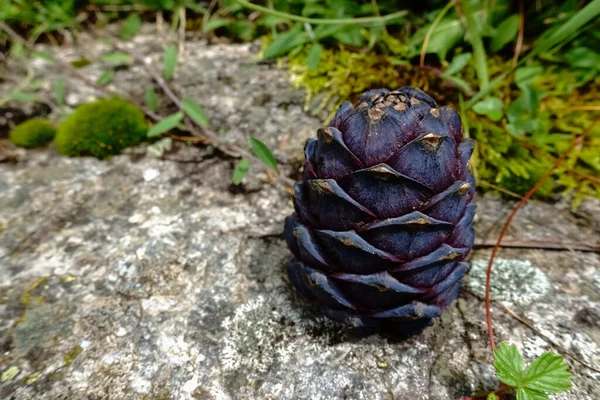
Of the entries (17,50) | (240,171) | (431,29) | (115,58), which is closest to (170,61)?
(115,58)

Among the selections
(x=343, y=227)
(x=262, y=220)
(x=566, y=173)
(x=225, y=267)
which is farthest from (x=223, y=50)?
(x=566, y=173)

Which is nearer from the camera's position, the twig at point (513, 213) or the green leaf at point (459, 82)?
the twig at point (513, 213)

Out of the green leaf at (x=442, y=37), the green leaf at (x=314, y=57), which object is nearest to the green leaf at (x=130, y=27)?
the green leaf at (x=314, y=57)

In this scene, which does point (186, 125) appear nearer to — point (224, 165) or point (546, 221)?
point (224, 165)

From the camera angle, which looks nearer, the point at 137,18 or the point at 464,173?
the point at 464,173

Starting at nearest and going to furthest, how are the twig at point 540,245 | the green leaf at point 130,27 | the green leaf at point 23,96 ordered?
1. the twig at point 540,245
2. the green leaf at point 23,96
3. the green leaf at point 130,27

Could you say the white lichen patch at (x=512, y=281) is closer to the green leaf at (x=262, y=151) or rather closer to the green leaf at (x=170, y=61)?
the green leaf at (x=262, y=151)
